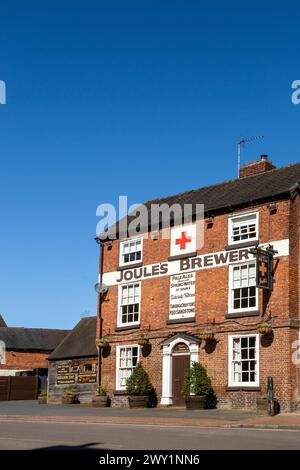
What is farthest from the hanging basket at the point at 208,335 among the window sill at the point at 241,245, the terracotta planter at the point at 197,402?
the window sill at the point at 241,245

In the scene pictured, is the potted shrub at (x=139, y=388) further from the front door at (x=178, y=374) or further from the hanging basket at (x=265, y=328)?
the hanging basket at (x=265, y=328)

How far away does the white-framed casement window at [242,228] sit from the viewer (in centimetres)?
2789

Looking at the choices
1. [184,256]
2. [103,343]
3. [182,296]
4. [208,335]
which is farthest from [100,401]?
[184,256]

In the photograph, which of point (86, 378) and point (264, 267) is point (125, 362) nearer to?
point (86, 378)

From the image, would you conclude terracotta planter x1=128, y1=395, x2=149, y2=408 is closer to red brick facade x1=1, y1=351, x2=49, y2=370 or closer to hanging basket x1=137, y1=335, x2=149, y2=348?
hanging basket x1=137, y1=335, x2=149, y2=348

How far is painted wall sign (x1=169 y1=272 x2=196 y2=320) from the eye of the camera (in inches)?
1152

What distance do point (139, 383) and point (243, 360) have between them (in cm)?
525

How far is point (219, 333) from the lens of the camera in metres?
27.8

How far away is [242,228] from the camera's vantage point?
1117 inches

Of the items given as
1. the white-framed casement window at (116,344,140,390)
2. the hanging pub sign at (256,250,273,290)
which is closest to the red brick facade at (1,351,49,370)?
the white-framed casement window at (116,344,140,390)

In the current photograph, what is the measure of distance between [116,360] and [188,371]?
17.6ft

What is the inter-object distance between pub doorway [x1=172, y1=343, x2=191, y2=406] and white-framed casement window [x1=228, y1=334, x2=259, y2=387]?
2.30m
